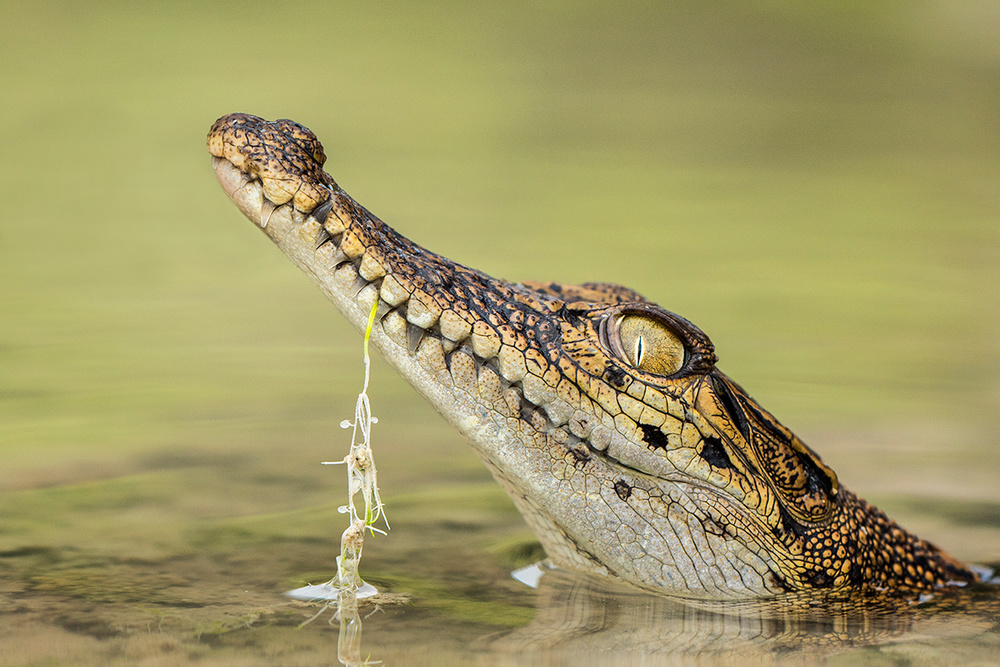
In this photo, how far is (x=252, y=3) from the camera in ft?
51.3

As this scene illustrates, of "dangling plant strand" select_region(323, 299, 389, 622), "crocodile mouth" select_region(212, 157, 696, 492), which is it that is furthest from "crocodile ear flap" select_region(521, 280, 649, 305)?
"dangling plant strand" select_region(323, 299, 389, 622)

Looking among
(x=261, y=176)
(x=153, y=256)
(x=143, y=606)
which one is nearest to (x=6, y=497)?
(x=143, y=606)

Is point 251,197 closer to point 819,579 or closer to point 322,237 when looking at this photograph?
point 322,237

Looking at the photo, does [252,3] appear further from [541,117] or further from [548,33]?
[541,117]

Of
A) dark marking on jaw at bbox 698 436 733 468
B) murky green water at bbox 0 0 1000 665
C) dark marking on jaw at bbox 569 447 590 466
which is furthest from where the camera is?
murky green water at bbox 0 0 1000 665

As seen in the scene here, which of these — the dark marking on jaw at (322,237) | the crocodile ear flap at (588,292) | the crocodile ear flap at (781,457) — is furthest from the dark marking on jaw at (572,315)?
the dark marking on jaw at (322,237)

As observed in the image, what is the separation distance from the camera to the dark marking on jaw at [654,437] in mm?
3438

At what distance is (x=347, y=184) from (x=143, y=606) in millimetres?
7063

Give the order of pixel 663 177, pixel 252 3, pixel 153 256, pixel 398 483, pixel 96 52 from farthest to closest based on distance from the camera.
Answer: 1. pixel 252 3
2. pixel 96 52
3. pixel 663 177
4. pixel 153 256
5. pixel 398 483

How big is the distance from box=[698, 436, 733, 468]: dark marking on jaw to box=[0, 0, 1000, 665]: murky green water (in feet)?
1.68

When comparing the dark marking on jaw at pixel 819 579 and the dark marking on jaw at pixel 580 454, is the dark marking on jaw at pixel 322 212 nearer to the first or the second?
the dark marking on jaw at pixel 580 454

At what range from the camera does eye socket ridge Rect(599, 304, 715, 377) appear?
137 inches

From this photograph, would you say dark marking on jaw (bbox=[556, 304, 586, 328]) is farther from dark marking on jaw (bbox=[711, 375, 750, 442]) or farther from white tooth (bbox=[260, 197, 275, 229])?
white tooth (bbox=[260, 197, 275, 229])

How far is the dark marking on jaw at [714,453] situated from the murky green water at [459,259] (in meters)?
0.51
